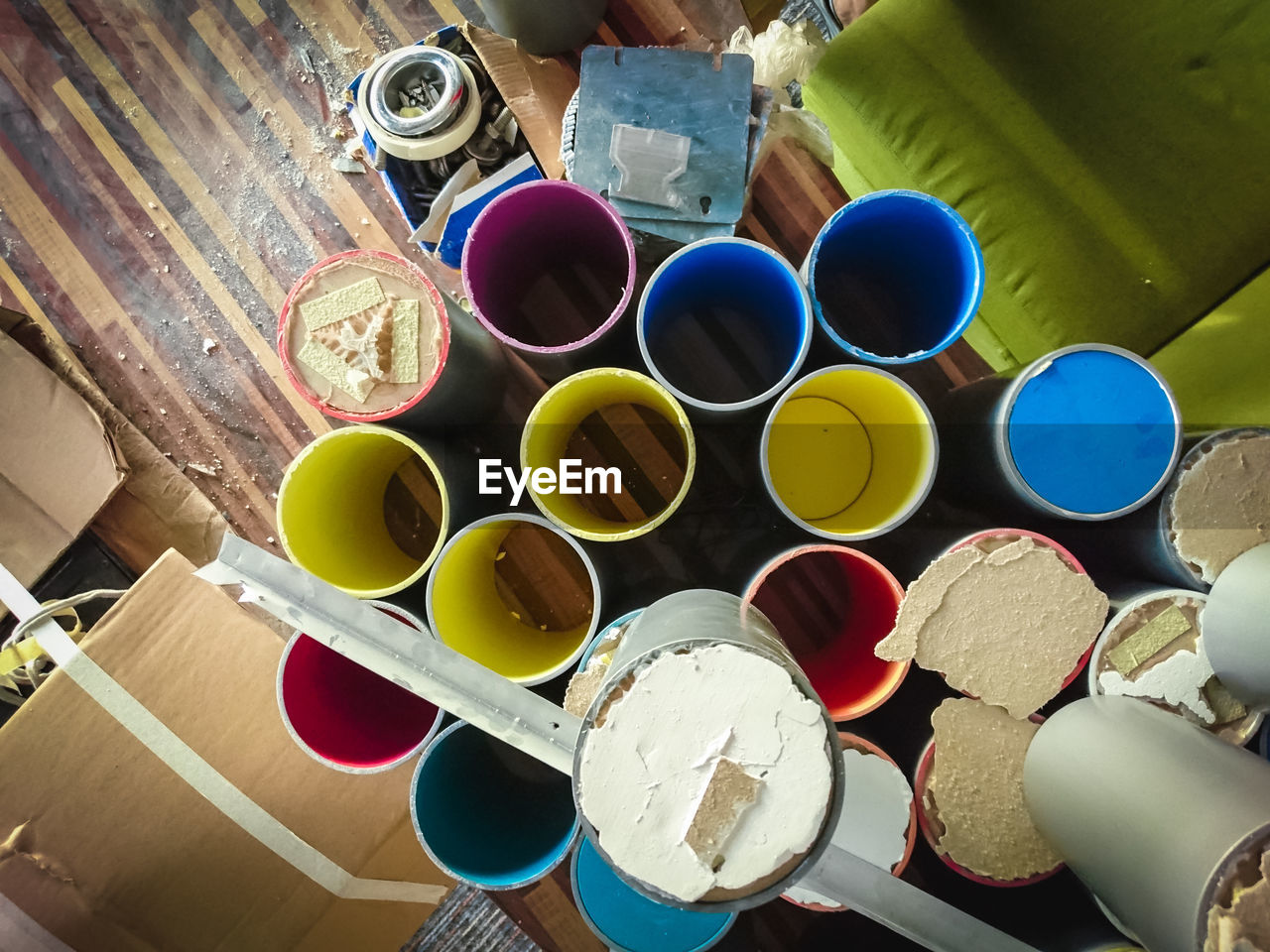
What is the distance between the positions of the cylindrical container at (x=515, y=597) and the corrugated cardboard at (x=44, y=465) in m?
0.73

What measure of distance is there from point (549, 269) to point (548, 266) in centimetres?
1

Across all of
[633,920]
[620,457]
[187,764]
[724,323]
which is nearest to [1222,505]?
[724,323]

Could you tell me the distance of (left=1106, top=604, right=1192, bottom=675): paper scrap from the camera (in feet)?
3.08

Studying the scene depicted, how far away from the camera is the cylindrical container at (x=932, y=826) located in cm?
95

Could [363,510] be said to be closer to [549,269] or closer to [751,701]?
[549,269]

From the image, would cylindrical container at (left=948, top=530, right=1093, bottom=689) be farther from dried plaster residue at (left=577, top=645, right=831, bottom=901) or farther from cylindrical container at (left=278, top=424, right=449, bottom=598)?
cylindrical container at (left=278, top=424, right=449, bottom=598)

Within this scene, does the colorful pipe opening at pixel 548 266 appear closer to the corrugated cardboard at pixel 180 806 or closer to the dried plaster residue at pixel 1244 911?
the corrugated cardboard at pixel 180 806

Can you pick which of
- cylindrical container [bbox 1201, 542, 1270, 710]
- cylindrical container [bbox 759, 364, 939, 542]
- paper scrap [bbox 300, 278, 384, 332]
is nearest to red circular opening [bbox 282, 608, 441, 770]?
paper scrap [bbox 300, 278, 384, 332]

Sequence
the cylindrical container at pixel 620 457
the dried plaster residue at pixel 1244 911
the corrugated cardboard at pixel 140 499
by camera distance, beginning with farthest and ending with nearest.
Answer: the corrugated cardboard at pixel 140 499
the cylindrical container at pixel 620 457
the dried plaster residue at pixel 1244 911

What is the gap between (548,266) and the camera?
4.34 ft

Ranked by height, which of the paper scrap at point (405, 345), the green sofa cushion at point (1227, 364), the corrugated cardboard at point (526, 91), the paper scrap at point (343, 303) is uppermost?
the corrugated cardboard at point (526, 91)

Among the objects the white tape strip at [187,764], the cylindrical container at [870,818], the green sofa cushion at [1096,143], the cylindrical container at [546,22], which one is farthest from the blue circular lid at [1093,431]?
the white tape strip at [187,764]

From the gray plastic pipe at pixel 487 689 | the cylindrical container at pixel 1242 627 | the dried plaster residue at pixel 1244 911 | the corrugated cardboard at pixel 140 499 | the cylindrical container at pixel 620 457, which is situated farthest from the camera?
the corrugated cardboard at pixel 140 499

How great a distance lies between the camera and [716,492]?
1314 millimetres
